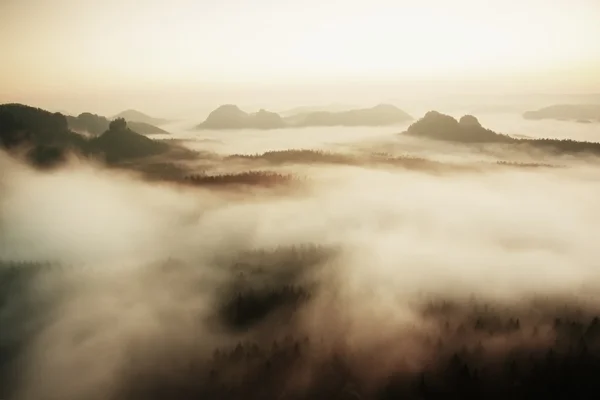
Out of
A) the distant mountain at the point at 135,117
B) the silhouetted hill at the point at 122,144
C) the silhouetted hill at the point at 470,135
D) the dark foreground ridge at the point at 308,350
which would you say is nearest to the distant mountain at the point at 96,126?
the distant mountain at the point at 135,117

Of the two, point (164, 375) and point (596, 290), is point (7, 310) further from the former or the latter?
point (596, 290)

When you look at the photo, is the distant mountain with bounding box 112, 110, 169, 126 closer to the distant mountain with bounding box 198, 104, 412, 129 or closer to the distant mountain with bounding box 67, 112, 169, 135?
the distant mountain with bounding box 67, 112, 169, 135

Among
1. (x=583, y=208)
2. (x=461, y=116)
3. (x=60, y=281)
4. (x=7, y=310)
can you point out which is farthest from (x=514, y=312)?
(x=7, y=310)

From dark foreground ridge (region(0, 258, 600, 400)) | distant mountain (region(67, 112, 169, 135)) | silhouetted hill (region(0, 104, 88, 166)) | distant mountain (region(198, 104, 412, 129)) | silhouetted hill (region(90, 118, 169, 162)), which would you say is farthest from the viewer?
distant mountain (region(198, 104, 412, 129))

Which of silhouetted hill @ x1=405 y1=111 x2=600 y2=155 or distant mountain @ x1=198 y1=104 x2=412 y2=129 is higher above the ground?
distant mountain @ x1=198 y1=104 x2=412 y2=129

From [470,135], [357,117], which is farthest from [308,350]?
[470,135]

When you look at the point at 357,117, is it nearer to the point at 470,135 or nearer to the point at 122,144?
the point at 470,135

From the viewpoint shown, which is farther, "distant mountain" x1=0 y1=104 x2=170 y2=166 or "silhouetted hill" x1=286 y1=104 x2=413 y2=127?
"silhouetted hill" x1=286 y1=104 x2=413 y2=127

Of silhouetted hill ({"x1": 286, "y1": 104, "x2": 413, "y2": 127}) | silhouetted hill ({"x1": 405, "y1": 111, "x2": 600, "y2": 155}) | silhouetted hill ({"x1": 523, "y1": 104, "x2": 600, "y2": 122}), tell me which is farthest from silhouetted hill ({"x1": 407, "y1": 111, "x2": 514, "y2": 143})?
silhouetted hill ({"x1": 523, "y1": 104, "x2": 600, "y2": 122})

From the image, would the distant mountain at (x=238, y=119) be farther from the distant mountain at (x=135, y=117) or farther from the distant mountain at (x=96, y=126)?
the distant mountain at (x=96, y=126)

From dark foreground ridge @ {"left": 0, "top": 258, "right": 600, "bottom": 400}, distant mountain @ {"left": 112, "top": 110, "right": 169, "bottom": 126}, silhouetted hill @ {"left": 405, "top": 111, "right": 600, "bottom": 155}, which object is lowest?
dark foreground ridge @ {"left": 0, "top": 258, "right": 600, "bottom": 400}
